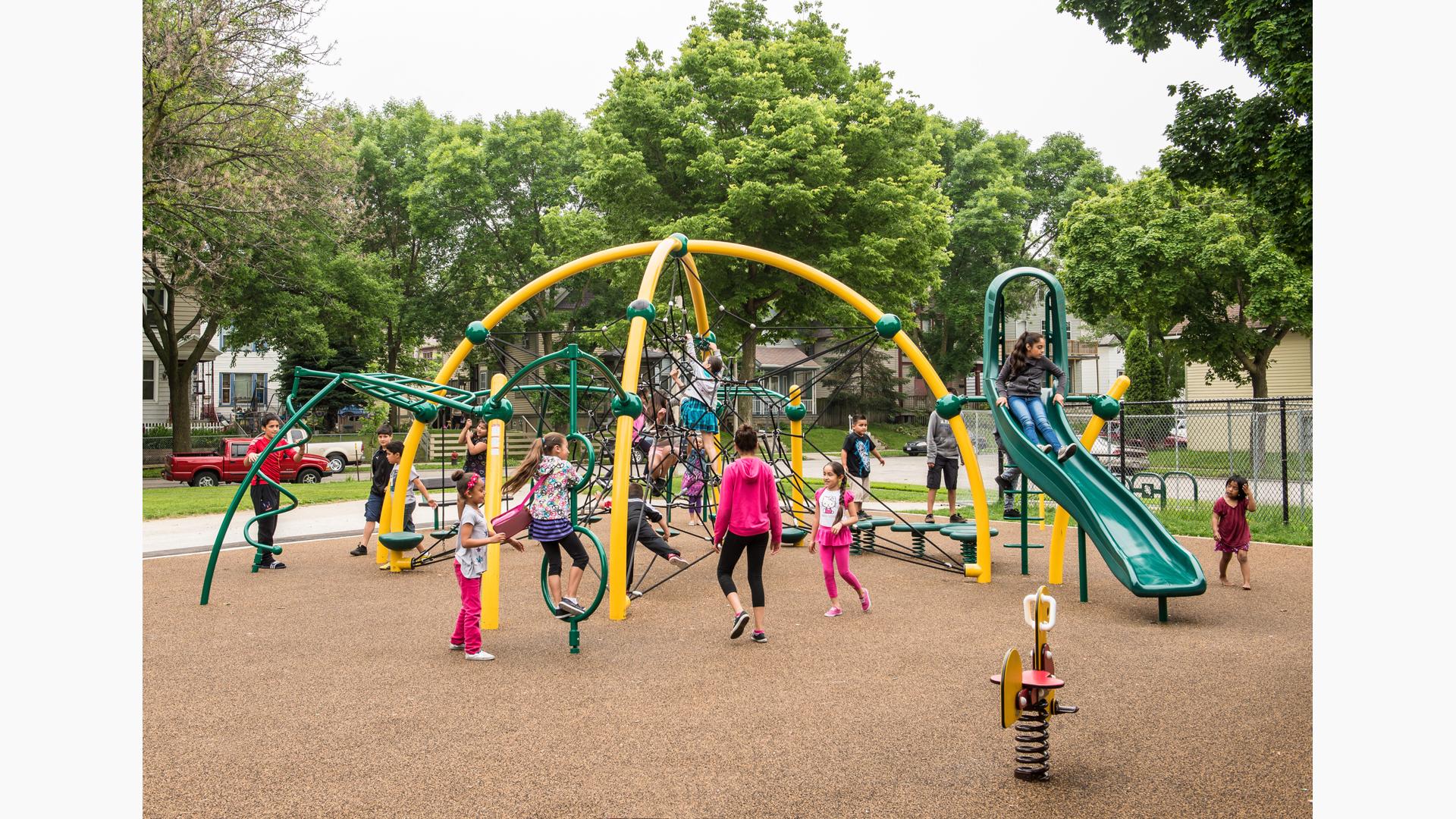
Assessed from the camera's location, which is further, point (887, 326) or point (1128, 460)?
point (1128, 460)

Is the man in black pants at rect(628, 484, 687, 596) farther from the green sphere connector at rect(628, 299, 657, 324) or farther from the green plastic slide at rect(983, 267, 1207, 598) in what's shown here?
the green plastic slide at rect(983, 267, 1207, 598)

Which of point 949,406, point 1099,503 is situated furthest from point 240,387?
point 1099,503

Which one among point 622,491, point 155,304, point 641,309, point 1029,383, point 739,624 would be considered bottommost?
point 739,624

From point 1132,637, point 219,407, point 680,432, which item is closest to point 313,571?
point 680,432

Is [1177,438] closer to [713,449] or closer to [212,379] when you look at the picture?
[713,449]

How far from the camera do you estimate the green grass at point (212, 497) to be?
56.3ft

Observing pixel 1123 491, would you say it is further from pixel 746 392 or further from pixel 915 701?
pixel 746 392

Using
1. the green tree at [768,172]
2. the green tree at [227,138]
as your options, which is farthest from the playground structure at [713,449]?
the green tree at [768,172]

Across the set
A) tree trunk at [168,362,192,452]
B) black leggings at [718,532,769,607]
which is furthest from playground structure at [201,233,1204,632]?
tree trunk at [168,362,192,452]

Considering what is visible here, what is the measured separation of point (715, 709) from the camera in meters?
5.68

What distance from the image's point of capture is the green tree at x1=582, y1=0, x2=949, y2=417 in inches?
987

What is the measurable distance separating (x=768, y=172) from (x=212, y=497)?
1547cm

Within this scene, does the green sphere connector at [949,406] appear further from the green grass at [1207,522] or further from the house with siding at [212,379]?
the house with siding at [212,379]

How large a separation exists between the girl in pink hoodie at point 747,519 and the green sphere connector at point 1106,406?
403 centimetres
